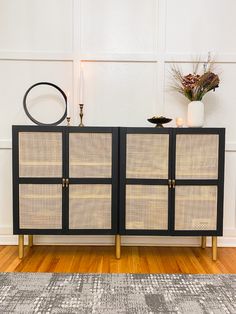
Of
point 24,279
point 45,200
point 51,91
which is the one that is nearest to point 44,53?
point 51,91

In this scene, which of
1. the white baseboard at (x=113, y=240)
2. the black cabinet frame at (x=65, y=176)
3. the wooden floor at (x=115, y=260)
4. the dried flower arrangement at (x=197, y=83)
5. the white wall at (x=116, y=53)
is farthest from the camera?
the white baseboard at (x=113, y=240)

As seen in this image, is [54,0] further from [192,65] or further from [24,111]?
[192,65]

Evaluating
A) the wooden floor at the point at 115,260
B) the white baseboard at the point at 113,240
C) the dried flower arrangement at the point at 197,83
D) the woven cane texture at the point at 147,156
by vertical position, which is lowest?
the wooden floor at the point at 115,260

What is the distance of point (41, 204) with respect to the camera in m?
2.62

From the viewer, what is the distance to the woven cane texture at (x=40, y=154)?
2588 millimetres

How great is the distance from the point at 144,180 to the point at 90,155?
48 centimetres

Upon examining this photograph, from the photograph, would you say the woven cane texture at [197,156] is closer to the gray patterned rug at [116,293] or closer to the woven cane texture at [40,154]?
the gray patterned rug at [116,293]

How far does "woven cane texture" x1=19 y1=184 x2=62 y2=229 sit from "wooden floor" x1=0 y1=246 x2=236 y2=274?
1.04ft

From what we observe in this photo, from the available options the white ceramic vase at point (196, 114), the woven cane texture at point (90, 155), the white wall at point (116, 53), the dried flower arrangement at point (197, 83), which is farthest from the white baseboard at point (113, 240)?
the dried flower arrangement at point (197, 83)

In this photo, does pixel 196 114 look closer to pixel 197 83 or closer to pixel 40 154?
pixel 197 83

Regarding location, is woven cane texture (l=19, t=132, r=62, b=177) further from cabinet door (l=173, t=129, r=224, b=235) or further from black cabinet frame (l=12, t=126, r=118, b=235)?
cabinet door (l=173, t=129, r=224, b=235)

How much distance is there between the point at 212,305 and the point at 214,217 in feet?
2.75

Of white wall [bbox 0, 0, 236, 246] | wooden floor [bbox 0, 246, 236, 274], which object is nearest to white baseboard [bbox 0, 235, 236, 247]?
wooden floor [bbox 0, 246, 236, 274]

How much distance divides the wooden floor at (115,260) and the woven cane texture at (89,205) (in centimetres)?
31
